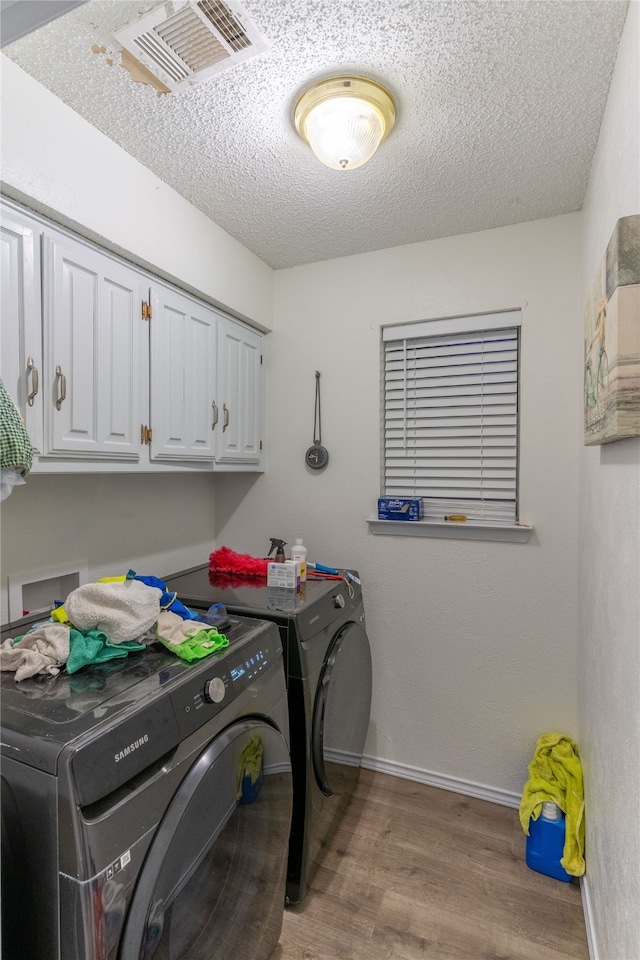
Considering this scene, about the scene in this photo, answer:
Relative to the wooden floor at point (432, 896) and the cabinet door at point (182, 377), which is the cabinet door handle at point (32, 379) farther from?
the wooden floor at point (432, 896)

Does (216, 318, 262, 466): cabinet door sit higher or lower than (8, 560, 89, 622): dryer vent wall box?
higher

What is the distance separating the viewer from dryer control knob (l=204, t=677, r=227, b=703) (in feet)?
3.60

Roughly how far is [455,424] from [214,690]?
5.32 ft

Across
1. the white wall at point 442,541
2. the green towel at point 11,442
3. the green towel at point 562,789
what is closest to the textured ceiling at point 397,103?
the white wall at point 442,541

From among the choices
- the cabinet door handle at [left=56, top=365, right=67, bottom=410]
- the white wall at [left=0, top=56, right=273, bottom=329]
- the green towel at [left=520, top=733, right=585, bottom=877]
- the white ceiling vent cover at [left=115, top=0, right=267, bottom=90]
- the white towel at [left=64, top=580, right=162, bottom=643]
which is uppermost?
the white ceiling vent cover at [left=115, top=0, right=267, bottom=90]

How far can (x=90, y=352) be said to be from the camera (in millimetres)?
1520

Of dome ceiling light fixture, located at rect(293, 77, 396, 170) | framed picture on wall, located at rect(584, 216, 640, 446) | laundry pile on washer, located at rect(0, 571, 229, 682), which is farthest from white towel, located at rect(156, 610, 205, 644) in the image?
dome ceiling light fixture, located at rect(293, 77, 396, 170)

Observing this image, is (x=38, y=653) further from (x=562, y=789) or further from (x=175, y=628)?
(x=562, y=789)

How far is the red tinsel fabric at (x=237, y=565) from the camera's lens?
214 cm

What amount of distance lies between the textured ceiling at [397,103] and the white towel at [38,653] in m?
1.25

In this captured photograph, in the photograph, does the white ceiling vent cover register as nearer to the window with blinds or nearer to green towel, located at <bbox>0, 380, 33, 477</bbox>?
green towel, located at <bbox>0, 380, 33, 477</bbox>

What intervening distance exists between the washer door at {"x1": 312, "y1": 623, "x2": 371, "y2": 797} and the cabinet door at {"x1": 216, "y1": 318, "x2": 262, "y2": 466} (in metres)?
1.00

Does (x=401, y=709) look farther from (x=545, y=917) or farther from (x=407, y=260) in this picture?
(x=407, y=260)

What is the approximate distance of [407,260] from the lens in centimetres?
225
